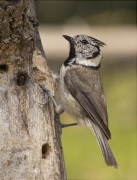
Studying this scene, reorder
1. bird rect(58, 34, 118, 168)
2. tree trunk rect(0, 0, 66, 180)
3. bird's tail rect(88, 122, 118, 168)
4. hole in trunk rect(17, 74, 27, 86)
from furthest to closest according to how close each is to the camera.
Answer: bird rect(58, 34, 118, 168) → bird's tail rect(88, 122, 118, 168) → hole in trunk rect(17, 74, 27, 86) → tree trunk rect(0, 0, 66, 180)

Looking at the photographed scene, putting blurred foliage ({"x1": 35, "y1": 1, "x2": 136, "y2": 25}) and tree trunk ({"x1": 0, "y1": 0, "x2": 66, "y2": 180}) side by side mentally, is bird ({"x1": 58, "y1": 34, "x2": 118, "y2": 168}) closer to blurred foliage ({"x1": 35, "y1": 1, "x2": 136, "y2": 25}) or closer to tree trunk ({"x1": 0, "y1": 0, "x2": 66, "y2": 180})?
tree trunk ({"x1": 0, "y1": 0, "x2": 66, "y2": 180})

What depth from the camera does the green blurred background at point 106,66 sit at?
7.79m

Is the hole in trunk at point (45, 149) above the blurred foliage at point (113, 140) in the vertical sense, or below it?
above

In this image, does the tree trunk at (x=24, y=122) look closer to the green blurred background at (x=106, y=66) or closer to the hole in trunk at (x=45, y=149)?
the hole in trunk at (x=45, y=149)

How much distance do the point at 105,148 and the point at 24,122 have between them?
3.10 feet

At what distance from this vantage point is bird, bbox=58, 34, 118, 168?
4.94 meters

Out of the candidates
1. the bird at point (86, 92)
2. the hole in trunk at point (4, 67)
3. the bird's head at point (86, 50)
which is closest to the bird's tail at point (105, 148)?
the bird at point (86, 92)

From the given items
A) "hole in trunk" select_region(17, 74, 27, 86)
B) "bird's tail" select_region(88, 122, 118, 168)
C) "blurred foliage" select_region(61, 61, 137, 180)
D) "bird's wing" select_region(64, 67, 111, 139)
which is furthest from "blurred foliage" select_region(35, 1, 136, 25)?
"hole in trunk" select_region(17, 74, 27, 86)

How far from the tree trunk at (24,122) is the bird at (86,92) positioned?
507 millimetres

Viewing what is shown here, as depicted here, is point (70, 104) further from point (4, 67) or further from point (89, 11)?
point (89, 11)

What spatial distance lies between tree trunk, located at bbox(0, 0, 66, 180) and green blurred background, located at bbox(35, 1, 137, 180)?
3.10m

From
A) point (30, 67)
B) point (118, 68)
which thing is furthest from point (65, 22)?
point (30, 67)

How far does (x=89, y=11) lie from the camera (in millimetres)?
12625

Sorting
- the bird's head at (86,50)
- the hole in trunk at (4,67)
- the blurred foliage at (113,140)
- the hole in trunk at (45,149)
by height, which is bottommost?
the blurred foliage at (113,140)
